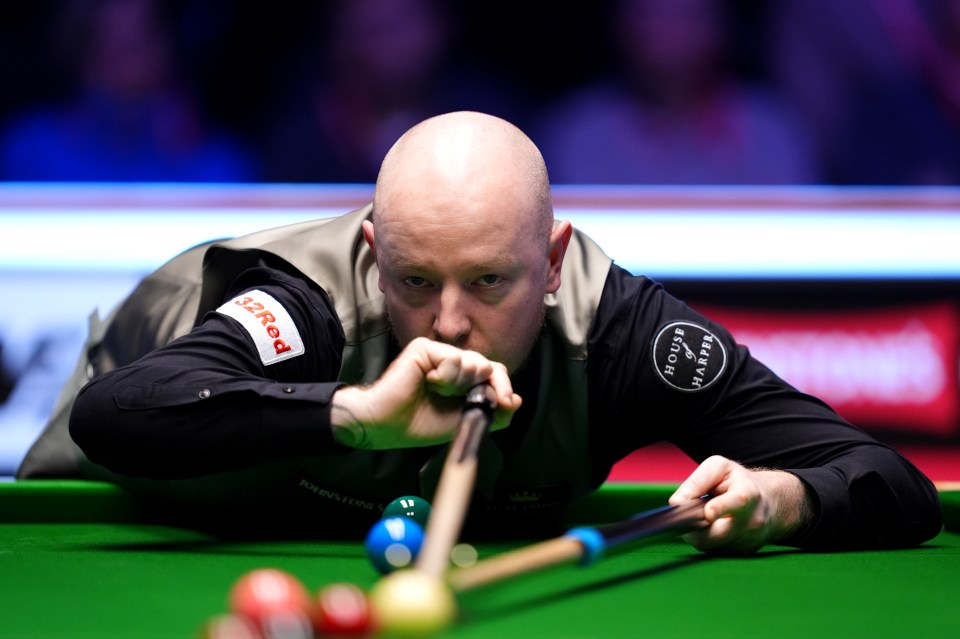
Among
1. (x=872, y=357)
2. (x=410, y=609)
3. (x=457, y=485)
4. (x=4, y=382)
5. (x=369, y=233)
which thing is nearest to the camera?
(x=410, y=609)

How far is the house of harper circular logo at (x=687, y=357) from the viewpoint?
2635 mm

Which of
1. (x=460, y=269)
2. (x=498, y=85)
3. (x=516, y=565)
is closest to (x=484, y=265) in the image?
(x=460, y=269)

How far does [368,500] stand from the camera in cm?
265

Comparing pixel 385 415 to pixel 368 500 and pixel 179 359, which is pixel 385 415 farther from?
pixel 368 500

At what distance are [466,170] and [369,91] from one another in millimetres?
3675

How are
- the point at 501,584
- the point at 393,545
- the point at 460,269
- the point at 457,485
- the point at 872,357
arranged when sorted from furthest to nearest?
1. the point at 872,357
2. the point at 460,269
3. the point at 393,545
4. the point at 457,485
5. the point at 501,584

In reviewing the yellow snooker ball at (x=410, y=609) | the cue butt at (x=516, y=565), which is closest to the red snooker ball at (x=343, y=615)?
the yellow snooker ball at (x=410, y=609)

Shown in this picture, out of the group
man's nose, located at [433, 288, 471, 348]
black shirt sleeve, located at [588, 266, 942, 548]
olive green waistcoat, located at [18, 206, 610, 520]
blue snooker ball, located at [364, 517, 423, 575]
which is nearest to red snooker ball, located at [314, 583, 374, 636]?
blue snooker ball, located at [364, 517, 423, 575]

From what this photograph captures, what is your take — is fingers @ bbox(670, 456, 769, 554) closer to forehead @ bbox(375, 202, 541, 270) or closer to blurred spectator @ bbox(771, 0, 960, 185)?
forehead @ bbox(375, 202, 541, 270)

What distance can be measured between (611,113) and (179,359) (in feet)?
12.9

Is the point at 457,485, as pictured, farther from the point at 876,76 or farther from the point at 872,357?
the point at 876,76

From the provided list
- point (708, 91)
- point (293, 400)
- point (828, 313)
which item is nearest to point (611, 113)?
point (708, 91)

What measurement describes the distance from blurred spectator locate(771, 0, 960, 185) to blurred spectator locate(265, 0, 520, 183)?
1359 millimetres

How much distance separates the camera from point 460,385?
80.9 inches
